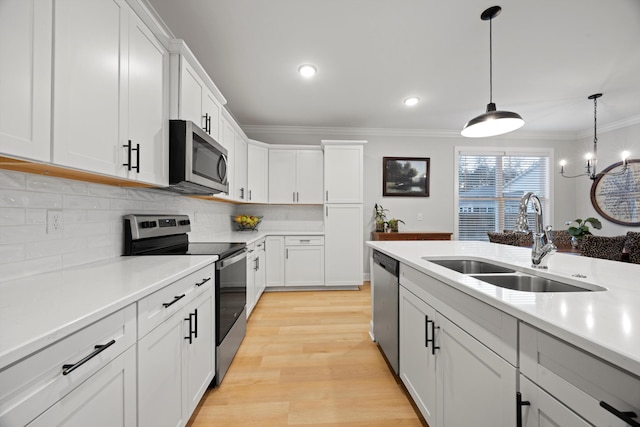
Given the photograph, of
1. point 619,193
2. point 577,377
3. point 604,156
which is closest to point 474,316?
point 577,377

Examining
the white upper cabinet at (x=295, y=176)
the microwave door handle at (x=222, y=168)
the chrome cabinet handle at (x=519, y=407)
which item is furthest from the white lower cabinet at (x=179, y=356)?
the white upper cabinet at (x=295, y=176)

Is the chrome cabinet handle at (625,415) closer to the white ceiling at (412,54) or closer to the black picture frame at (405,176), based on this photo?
the white ceiling at (412,54)

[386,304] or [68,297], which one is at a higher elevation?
[68,297]

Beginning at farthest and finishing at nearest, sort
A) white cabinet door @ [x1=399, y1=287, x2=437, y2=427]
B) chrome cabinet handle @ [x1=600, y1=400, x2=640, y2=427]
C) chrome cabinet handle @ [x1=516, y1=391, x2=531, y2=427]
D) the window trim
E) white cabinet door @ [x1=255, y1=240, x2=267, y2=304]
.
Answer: the window trim
white cabinet door @ [x1=255, y1=240, x2=267, y2=304]
white cabinet door @ [x1=399, y1=287, x2=437, y2=427]
chrome cabinet handle @ [x1=516, y1=391, x2=531, y2=427]
chrome cabinet handle @ [x1=600, y1=400, x2=640, y2=427]

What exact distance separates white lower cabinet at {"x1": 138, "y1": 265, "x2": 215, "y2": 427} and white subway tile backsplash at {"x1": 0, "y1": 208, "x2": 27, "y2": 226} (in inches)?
25.5

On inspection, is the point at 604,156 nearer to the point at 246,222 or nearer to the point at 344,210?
the point at 344,210

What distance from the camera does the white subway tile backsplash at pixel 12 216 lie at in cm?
104

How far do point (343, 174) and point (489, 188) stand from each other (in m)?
2.88

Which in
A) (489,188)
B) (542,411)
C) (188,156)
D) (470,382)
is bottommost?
(470,382)

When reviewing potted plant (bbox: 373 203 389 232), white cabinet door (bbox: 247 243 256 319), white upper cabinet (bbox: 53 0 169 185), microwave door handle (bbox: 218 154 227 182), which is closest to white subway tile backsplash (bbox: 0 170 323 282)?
white upper cabinet (bbox: 53 0 169 185)

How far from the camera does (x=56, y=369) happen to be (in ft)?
2.08

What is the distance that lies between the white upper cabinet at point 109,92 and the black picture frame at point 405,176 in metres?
3.69

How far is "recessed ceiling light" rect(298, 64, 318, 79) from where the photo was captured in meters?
2.69

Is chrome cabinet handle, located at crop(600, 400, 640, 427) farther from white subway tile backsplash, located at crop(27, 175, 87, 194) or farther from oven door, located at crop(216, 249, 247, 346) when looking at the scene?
white subway tile backsplash, located at crop(27, 175, 87, 194)
